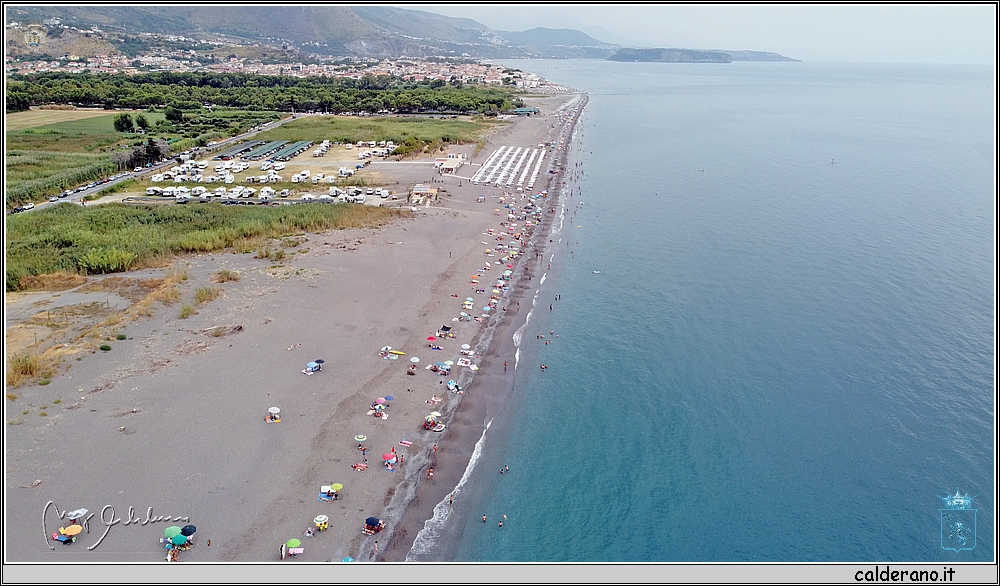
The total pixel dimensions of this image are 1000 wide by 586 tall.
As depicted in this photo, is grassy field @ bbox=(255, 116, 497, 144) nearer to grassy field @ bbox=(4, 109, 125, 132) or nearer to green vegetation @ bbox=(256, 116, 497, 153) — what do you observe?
green vegetation @ bbox=(256, 116, 497, 153)

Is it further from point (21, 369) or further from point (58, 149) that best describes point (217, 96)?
point (21, 369)

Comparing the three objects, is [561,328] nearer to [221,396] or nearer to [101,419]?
[221,396]

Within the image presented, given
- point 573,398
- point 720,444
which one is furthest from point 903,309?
point 573,398

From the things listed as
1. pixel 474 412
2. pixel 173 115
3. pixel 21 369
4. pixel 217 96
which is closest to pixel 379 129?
pixel 173 115

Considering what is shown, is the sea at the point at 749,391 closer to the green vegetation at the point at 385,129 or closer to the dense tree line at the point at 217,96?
the green vegetation at the point at 385,129

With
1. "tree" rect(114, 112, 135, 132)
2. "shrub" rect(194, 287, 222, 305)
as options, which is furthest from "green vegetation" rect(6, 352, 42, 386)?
"tree" rect(114, 112, 135, 132)

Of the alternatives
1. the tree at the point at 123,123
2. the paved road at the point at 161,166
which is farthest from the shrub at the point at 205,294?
the tree at the point at 123,123
